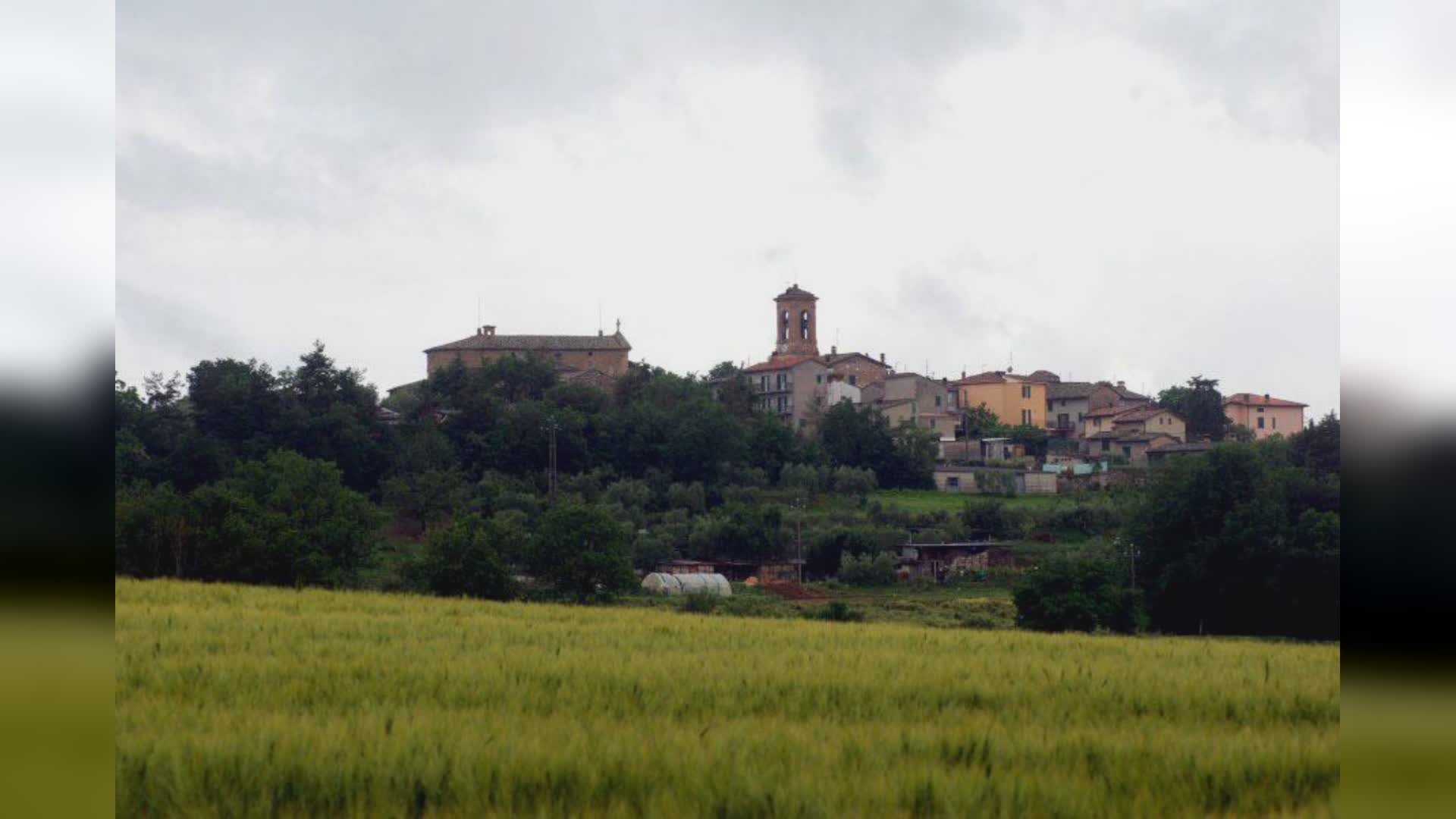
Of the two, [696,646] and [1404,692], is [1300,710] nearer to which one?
[1404,692]

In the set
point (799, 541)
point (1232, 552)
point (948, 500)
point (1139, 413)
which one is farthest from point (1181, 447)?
point (1232, 552)

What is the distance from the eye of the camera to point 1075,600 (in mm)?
39344

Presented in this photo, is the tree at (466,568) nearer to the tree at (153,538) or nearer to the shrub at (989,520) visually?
the tree at (153,538)

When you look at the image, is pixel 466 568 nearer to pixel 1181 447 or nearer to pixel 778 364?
pixel 1181 447

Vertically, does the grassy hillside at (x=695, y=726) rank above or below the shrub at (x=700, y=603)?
above

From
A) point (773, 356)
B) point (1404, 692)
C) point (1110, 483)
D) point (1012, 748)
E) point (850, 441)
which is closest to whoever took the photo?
point (1404, 692)

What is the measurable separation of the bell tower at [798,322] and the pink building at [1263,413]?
3751cm

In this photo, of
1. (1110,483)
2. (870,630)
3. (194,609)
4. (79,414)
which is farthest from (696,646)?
(1110,483)

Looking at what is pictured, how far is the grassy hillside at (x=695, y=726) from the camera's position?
5574 millimetres

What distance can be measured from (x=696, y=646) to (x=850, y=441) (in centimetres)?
7782

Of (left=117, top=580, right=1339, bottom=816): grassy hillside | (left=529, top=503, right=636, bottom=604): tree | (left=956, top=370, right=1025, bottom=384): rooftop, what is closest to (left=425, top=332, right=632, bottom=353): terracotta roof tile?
(left=956, top=370, right=1025, bottom=384): rooftop

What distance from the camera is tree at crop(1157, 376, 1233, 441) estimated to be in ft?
341

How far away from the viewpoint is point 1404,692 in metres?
3.86

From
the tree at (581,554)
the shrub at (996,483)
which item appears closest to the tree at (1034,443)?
the shrub at (996,483)
